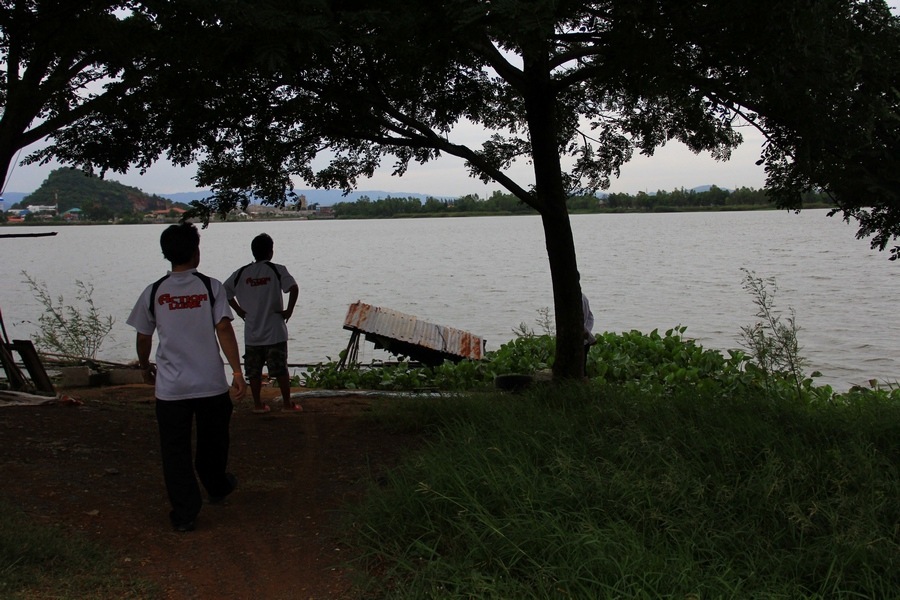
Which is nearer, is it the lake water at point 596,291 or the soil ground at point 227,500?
the soil ground at point 227,500

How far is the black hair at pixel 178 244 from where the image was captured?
17.0ft

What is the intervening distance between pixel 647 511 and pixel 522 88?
530cm

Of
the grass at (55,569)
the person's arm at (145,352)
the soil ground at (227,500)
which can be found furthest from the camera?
the person's arm at (145,352)

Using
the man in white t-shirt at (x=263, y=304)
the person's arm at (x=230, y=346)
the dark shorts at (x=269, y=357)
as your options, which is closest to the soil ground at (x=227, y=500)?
the dark shorts at (x=269, y=357)

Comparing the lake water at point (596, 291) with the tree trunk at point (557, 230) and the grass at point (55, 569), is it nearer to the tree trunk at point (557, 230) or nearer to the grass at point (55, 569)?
the tree trunk at point (557, 230)

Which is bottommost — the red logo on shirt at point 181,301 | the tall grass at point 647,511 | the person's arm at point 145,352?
the tall grass at point 647,511

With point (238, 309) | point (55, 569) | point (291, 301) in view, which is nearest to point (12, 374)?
point (238, 309)

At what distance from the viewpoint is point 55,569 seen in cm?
434

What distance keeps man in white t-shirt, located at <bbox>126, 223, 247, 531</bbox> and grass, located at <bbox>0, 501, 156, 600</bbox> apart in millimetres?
634

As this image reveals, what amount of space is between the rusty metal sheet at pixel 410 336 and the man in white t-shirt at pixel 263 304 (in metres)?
5.84

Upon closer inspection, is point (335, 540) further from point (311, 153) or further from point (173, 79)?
point (311, 153)

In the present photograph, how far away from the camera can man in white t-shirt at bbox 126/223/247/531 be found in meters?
5.09

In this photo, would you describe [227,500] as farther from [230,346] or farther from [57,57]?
[57,57]

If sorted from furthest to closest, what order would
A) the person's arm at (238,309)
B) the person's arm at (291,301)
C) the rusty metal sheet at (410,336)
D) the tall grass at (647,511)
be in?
the rusty metal sheet at (410,336) → the person's arm at (238,309) → the person's arm at (291,301) → the tall grass at (647,511)
